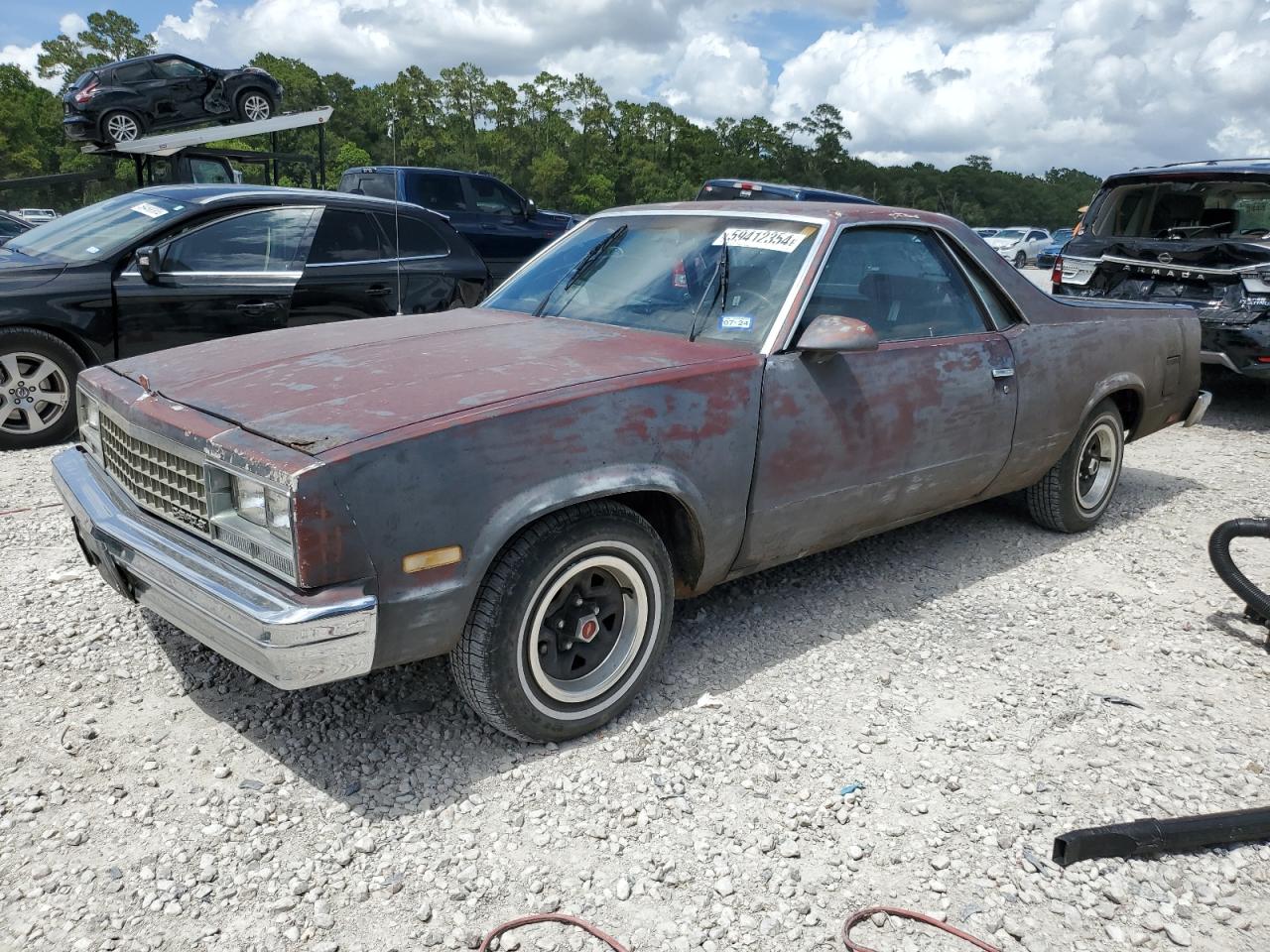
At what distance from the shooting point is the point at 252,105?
50.1 feet

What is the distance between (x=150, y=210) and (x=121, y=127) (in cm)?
974

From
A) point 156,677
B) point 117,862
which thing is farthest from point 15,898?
point 156,677

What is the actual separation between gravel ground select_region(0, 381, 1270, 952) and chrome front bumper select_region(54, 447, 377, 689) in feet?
1.51

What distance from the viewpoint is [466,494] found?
2539 mm

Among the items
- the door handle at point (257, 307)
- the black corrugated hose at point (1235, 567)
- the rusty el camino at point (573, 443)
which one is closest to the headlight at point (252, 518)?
the rusty el camino at point (573, 443)

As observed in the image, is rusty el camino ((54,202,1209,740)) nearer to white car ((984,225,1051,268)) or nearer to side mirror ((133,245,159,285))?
side mirror ((133,245,159,285))

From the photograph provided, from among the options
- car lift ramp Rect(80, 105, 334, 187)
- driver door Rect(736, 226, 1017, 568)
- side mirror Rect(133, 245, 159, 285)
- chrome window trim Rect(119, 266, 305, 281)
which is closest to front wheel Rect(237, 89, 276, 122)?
car lift ramp Rect(80, 105, 334, 187)

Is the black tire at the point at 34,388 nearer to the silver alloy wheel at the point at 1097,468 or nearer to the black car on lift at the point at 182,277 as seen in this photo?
the black car on lift at the point at 182,277

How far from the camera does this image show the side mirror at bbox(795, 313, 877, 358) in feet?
10.7

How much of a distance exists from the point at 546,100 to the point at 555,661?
75350 mm

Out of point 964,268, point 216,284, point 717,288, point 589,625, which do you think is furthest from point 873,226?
point 216,284

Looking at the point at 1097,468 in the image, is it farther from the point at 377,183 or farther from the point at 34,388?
the point at 377,183

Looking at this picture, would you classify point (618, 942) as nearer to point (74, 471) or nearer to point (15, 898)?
point (15, 898)

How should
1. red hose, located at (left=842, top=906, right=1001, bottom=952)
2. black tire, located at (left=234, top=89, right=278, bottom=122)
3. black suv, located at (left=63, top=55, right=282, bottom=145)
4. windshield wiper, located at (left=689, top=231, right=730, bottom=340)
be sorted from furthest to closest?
1. black tire, located at (left=234, top=89, right=278, bottom=122)
2. black suv, located at (left=63, top=55, right=282, bottom=145)
3. windshield wiper, located at (left=689, top=231, right=730, bottom=340)
4. red hose, located at (left=842, top=906, right=1001, bottom=952)
